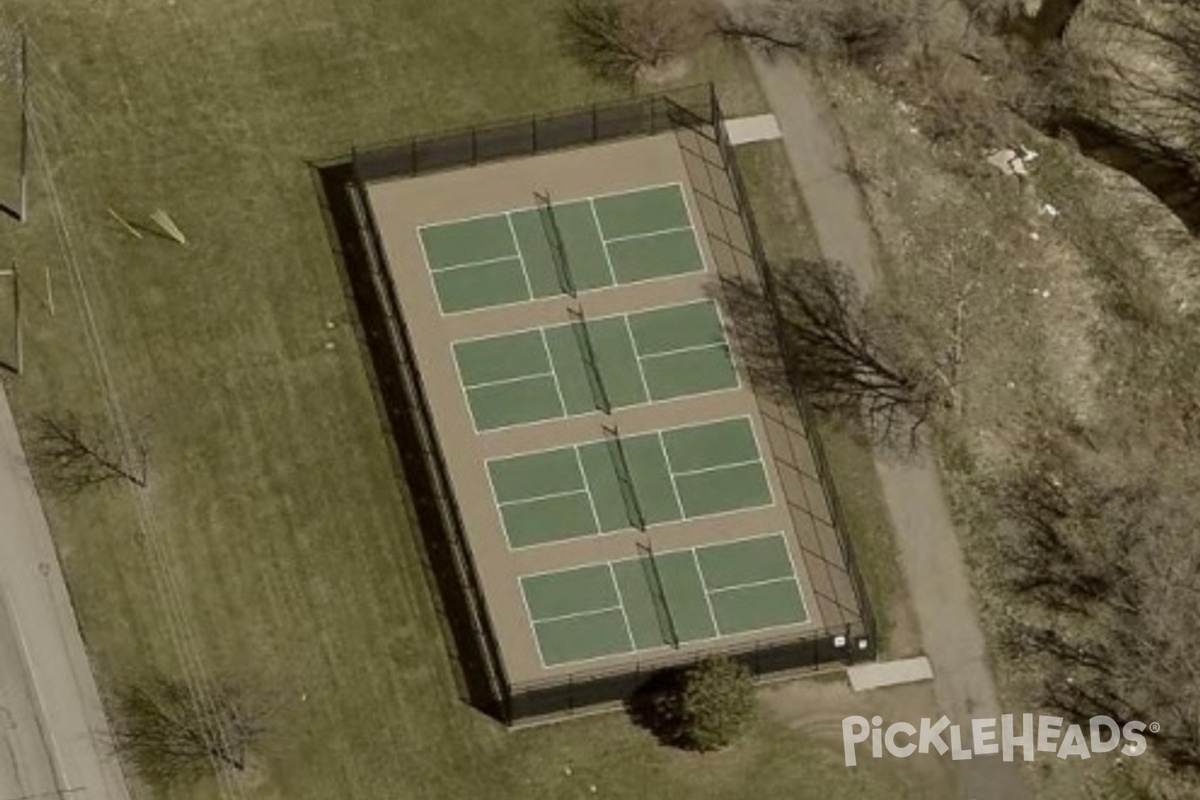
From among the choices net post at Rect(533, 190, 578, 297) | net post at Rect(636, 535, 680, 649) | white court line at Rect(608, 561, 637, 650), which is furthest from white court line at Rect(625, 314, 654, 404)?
white court line at Rect(608, 561, 637, 650)

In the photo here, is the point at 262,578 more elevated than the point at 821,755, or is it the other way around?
the point at 262,578

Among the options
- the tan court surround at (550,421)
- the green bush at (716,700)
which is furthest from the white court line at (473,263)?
the green bush at (716,700)

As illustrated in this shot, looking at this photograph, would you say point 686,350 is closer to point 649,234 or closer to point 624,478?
point 649,234

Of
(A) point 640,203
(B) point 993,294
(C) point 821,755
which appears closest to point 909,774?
(C) point 821,755

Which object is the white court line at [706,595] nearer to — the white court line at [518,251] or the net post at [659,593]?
the net post at [659,593]

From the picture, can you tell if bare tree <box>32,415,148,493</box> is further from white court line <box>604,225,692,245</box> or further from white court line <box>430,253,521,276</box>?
white court line <box>604,225,692,245</box>

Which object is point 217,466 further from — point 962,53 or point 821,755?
point 962,53
